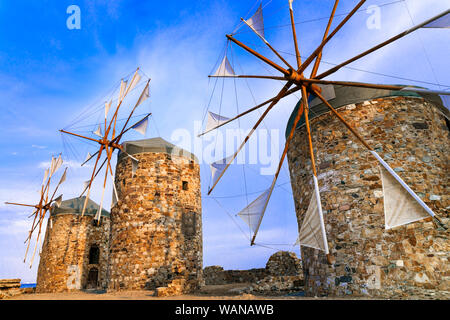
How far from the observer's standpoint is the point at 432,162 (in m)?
7.39

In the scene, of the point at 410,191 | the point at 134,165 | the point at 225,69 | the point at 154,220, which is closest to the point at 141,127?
the point at 134,165

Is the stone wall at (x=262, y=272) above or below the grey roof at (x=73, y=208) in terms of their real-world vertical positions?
below

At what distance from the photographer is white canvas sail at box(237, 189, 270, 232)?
8.64m

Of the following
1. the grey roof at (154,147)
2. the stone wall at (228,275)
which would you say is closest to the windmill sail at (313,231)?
the grey roof at (154,147)

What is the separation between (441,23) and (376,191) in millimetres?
4147

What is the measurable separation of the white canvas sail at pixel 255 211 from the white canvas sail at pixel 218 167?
1738 mm

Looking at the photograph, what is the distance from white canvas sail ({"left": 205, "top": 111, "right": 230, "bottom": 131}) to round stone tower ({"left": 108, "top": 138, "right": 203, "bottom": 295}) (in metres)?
4.90

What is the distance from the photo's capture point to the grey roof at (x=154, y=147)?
47.2 feet

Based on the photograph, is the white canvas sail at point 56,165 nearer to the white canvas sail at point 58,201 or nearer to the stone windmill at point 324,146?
the white canvas sail at point 58,201

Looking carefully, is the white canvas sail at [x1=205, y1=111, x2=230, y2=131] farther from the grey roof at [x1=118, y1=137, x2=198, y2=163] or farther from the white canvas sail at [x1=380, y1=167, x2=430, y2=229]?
the white canvas sail at [x1=380, y1=167, x2=430, y2=229]

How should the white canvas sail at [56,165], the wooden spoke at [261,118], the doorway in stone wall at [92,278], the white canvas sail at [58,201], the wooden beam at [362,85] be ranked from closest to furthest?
the wooden beam at [362,85] → the wooden spoke at [261,118] → the doorway in stone wall at [92,278] → the white canvas sail at [58,201] → the white canvas sail at [56,165]
